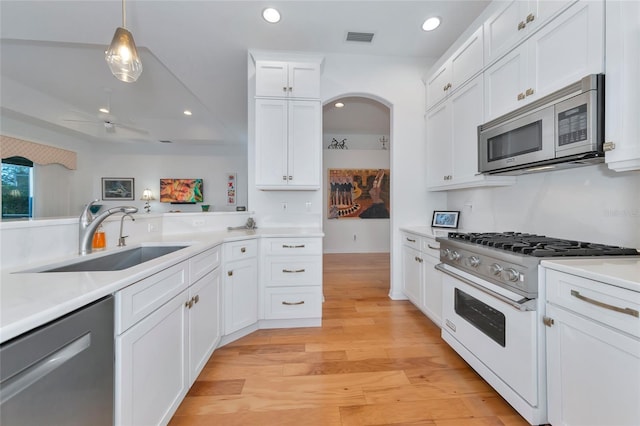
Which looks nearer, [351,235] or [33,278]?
[33,278]

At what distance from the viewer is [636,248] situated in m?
1.34

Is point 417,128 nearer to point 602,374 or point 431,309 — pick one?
point 431,309

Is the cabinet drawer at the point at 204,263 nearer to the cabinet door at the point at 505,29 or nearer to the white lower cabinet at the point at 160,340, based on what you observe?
the white lower cabinet at the point at 160,340

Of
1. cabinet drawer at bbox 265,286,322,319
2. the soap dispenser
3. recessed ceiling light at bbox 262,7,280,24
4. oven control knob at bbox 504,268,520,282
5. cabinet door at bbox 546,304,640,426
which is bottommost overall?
cabinet drawer at bbox 265,286,322,319

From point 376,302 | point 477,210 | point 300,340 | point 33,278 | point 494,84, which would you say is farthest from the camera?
point 376,302

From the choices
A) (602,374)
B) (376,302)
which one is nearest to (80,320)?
(602,374)

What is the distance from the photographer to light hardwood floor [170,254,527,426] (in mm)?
1369

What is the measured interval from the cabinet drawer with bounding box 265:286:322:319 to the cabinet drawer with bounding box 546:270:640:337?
5.49 ft

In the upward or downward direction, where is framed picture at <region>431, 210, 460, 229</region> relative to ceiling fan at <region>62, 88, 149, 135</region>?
Answer: downward

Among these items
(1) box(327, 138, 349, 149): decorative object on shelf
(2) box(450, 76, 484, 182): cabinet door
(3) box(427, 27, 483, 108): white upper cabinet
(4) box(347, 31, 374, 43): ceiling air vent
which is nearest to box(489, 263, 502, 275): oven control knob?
(2) box(450, 76, 484, 182): cabinet door

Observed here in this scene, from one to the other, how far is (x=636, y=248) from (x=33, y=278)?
281 centimetres

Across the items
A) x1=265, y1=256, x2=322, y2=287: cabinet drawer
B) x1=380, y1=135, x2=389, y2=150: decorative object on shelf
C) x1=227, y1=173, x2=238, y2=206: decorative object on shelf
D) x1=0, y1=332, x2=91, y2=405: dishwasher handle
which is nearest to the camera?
x1=0, y1=332, x2=91, y2=405: dishwasher handle

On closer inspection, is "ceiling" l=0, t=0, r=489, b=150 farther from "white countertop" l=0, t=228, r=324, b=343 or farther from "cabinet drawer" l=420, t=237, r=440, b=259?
"white countertop" l=0, t=228, r=324, b=343

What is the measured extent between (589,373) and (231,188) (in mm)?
7221
